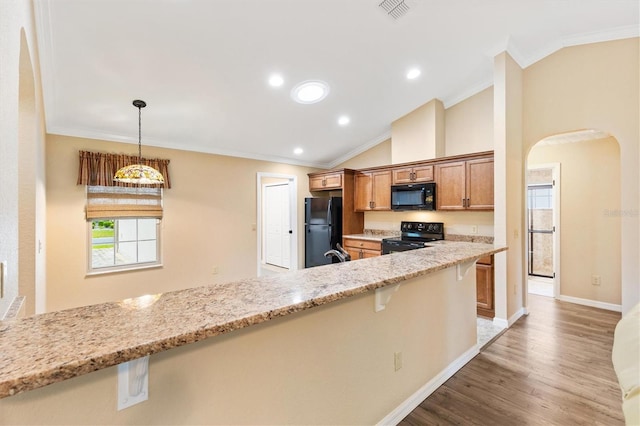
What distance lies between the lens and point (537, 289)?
5.21 m

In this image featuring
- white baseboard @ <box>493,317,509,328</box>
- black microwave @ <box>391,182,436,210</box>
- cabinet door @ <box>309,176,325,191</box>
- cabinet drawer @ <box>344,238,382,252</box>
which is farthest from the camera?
cabinet door @ <box>309,176,325,191</box>

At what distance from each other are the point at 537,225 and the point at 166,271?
275 inches

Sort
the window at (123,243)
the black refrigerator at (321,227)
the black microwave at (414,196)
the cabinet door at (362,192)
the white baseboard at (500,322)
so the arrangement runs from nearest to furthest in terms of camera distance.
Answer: the white baseboard at (500,322)
the window at (123,243)
the black microwave at (414,196)
the cabinet door at (362,192)
the black refrigerator at (321,227)

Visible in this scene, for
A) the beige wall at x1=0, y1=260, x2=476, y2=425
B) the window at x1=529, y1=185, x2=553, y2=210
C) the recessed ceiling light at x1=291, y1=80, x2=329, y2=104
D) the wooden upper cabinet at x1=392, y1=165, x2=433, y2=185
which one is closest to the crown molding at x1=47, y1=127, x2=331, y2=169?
the recessed ceiling light at x1=291, y1=80, x2=329, y2=104

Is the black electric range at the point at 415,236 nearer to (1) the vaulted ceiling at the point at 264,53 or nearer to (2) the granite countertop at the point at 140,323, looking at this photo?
(1) the vaulted ceiling at the point at 264,53

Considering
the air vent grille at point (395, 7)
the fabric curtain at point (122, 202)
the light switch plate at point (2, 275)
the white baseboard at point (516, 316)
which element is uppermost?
the air vent grille at point (395, 7)

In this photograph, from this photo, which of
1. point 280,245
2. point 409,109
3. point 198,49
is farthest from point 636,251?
point 280,245

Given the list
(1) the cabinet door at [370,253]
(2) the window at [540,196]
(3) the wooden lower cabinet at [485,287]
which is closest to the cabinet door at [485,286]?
(3) the wooden lower cabinet at [485,287]

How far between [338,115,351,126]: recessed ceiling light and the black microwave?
49.9 inches

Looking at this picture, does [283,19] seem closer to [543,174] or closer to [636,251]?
[636,251]

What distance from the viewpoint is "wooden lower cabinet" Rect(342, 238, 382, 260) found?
16.0 ft

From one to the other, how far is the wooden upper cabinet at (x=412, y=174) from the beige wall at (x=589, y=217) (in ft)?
6.27

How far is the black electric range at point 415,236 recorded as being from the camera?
14.3 ft

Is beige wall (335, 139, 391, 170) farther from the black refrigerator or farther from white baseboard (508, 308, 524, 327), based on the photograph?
white baseboard (508, 308, 524, 327)
